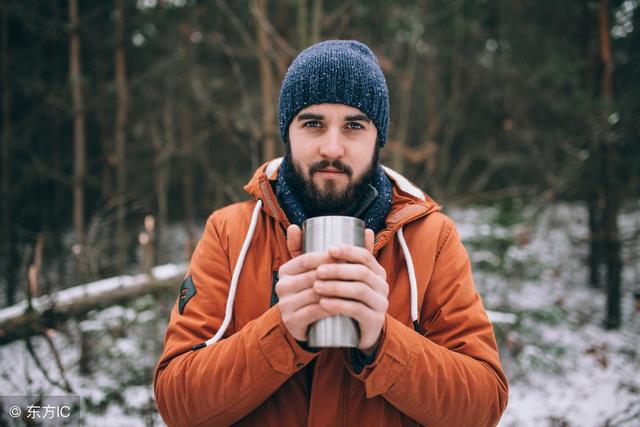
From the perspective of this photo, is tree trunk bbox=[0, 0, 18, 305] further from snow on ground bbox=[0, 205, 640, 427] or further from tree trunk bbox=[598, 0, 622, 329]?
tree trunk bbox=[598, 0, 622, 329]

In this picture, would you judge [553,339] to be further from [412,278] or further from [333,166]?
[333,166]

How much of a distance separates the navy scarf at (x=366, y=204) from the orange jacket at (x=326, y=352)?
0.17 ft

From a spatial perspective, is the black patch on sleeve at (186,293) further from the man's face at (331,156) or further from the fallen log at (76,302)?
the fallen log at (76,302)

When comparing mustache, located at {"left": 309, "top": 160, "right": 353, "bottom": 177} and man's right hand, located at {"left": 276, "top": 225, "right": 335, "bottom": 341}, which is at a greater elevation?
mustache, located at {"left": 309, "top": 160, "right": 353, "bottom": 177}

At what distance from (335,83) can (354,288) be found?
1039 mm

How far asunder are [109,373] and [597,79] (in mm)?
10395

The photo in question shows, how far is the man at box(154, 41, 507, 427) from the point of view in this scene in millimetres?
1246

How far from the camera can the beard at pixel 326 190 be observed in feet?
5.55

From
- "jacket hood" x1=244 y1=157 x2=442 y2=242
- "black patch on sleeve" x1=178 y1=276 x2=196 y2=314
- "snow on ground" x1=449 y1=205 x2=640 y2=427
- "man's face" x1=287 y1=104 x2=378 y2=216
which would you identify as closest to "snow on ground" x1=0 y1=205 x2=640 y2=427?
"snow on ground" x1=449 y1=205 x2=640 y2=427

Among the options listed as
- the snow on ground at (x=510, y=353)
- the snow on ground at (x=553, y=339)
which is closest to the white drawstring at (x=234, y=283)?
the snow on ground at (x=510, y=353)

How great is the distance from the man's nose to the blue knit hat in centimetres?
18

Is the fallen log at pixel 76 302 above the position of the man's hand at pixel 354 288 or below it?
below

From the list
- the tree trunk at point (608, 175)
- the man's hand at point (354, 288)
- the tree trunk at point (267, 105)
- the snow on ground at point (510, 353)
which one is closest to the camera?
the man's hand at point (354, 288)

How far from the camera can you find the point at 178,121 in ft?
52.3
